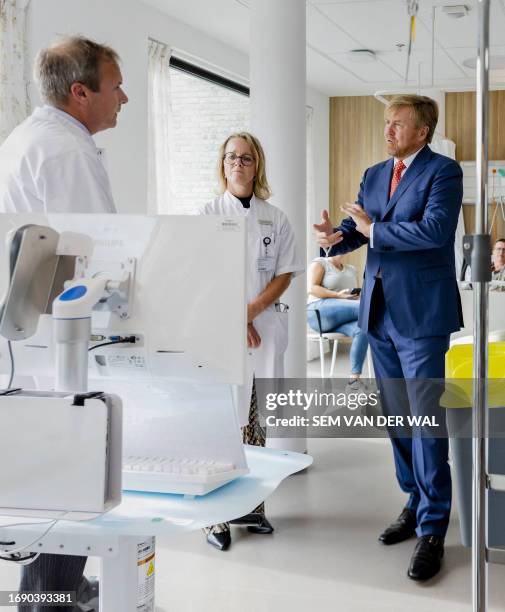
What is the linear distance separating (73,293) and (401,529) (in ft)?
7.43

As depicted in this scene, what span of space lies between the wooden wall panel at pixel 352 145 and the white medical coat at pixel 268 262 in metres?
6.25

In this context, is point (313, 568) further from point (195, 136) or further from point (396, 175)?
point (195, 136)

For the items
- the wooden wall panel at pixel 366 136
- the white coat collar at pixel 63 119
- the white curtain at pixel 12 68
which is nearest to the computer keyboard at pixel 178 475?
the white coat collar at pixel 63 119

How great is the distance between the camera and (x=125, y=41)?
5395 mm

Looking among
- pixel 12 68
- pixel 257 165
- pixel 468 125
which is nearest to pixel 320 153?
pixel 468 125

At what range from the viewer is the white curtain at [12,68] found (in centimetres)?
423

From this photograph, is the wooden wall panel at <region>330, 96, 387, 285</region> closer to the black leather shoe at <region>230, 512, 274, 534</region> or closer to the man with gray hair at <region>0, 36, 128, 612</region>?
the black leather shoe at <region>230, 512, 274, 534</region>

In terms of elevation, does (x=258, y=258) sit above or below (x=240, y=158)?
below

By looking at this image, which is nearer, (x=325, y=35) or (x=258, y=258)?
(x=258, y=258)

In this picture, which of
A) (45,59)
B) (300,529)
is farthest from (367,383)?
(45,59)

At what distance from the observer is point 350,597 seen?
283cm

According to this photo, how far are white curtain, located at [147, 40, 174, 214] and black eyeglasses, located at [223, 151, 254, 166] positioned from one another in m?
2.26

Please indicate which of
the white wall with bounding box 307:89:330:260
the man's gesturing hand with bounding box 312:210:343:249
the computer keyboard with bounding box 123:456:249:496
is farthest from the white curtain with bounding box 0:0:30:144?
the white wall with bounding box 307:89:330:260

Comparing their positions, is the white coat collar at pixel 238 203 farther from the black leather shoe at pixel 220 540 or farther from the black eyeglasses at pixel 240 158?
the black leather shoe at pixel 220 540
